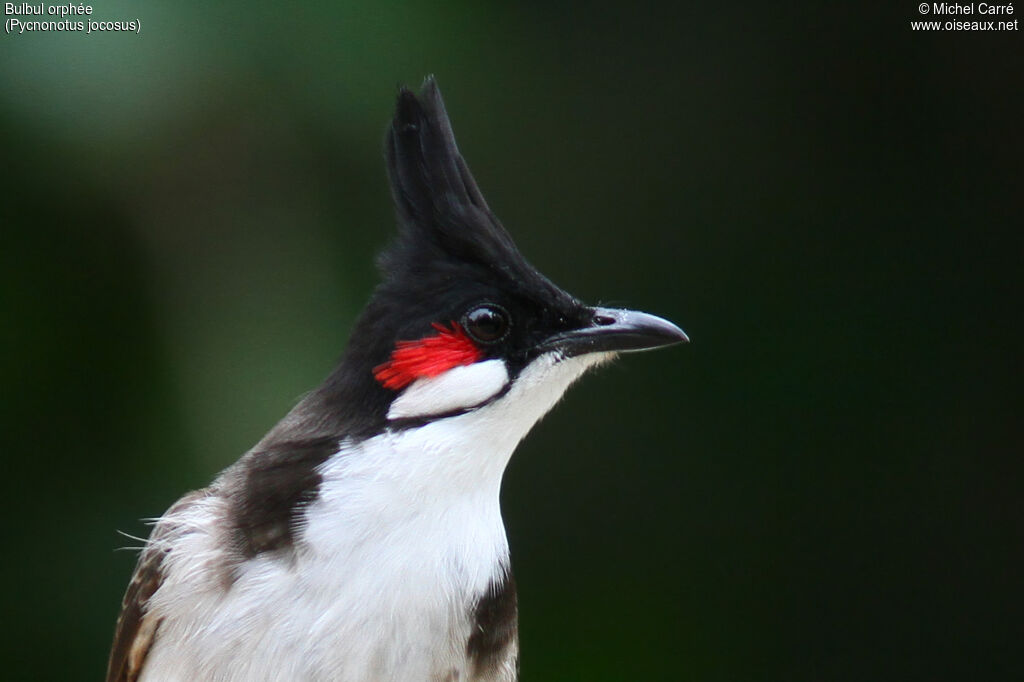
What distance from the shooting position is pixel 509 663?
5.55ft

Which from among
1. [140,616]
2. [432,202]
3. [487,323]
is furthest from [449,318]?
[140,616]

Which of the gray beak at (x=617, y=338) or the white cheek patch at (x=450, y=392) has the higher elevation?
the gray beak at (x=617, y=338)

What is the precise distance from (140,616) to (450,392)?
594mm

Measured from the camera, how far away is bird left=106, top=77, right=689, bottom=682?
153 cm

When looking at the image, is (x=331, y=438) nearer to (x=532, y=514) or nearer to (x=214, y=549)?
(x=214, y=549)

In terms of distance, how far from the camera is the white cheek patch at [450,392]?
1.53 meters

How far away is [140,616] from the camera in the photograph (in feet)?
5.67

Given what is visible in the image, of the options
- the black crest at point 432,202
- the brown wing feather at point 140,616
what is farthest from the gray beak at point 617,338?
the brown wing feather at point 140,616

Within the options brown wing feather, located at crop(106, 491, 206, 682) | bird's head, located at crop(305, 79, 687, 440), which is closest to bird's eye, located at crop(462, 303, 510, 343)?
bird's head, located at crop(305, 79, 687, 440)

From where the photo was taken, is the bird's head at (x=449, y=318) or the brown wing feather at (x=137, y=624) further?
the brown wing feather at (x=137, y=624)

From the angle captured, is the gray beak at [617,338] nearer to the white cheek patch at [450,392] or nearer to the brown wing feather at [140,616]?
the white cheek patch at [450,392]

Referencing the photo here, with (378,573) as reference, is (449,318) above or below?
above

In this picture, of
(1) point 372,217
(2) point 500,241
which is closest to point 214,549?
(2) point 500,241

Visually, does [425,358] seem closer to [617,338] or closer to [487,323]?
[487,323]
